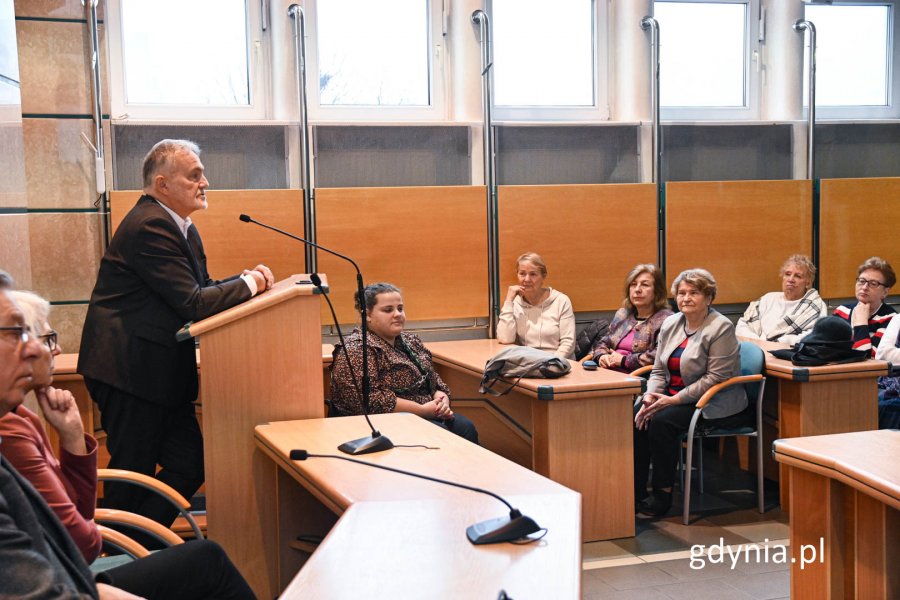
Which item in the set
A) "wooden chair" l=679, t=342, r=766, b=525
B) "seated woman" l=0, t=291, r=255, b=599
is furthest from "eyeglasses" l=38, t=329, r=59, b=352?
"wooden chair" l=679, t=342, r=766, b=525

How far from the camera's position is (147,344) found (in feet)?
11.3

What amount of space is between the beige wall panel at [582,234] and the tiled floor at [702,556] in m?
1.50

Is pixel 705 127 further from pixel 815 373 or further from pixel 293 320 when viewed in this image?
pixel 293 320

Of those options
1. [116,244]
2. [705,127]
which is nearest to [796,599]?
[116,244]

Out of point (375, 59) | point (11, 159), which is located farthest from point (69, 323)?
point (375, 59)

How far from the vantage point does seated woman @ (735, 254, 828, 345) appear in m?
5.84

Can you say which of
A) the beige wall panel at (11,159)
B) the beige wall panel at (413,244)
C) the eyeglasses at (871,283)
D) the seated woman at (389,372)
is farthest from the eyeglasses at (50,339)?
the eyeglasses at (871,283)

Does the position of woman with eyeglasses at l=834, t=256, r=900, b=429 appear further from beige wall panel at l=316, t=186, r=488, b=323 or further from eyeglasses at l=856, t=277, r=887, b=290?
beige wall panel at l=316, t=186, r=488, b=323

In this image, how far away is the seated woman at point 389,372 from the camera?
13.6 feet

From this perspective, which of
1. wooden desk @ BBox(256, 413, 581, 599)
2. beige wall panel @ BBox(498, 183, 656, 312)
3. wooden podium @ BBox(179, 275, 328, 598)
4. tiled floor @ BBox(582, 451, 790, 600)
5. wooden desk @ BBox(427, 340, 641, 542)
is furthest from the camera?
beige wall panel @ BBox(498, 183, 656, 312)

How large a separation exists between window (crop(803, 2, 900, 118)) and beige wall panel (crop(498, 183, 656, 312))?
1.62 metres

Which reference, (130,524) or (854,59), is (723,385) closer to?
(130,524)

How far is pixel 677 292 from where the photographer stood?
497cm

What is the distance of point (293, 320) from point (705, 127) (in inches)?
155
